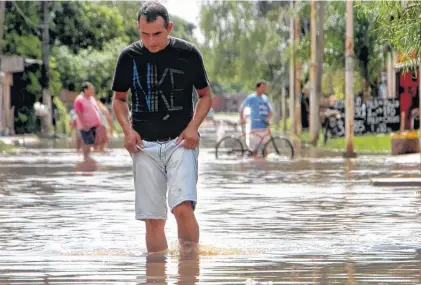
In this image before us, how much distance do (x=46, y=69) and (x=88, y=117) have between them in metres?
37.8

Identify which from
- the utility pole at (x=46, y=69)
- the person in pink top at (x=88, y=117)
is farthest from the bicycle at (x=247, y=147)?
the utility pole at (x=46, y=69)

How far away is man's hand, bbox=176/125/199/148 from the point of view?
1197 cm

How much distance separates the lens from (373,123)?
6088cm

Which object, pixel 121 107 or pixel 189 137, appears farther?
pixel 121 107

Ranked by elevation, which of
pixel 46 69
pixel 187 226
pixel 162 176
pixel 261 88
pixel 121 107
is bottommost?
pixel 187 226

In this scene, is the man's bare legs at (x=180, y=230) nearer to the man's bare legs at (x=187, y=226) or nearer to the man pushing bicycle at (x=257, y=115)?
the man's bare legs at (x=187, y=226)

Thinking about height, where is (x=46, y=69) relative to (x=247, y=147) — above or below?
above

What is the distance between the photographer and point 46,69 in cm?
7319

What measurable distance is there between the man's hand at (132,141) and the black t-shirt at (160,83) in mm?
Result: 108

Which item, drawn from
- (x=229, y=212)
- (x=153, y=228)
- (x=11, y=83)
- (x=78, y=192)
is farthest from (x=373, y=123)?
(x=153, y=228)

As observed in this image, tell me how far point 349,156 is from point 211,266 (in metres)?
27.5

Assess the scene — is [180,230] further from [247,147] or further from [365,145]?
[365,145]

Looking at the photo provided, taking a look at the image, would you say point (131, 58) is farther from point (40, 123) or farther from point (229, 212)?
point (40, 123)

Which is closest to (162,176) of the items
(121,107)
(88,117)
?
(121,107)
